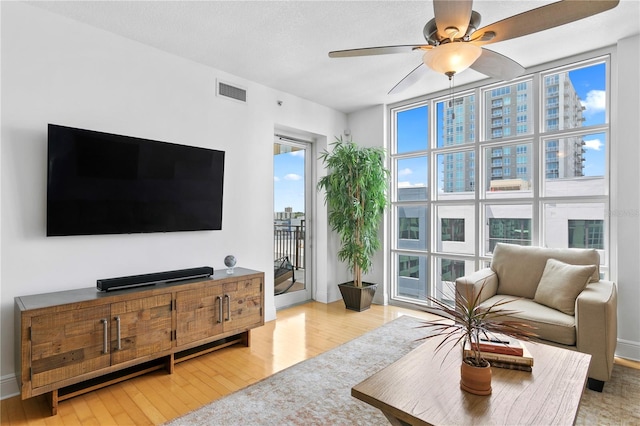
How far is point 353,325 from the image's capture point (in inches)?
148

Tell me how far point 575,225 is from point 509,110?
1356 millimetres

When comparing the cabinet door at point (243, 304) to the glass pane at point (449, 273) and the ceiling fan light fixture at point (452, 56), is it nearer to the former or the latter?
the glass pane at point (449, 273)

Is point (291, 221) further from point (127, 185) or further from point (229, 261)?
point (127, 185)

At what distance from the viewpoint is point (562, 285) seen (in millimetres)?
2723

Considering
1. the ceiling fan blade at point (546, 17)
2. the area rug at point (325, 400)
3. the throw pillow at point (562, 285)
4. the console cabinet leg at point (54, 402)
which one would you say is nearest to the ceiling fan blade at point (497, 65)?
the ceiling fan blade at point (546, 17)

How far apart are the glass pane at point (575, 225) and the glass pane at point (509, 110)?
2.83ft

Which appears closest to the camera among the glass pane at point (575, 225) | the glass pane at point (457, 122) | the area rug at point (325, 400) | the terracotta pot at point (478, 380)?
the terracotta pot at point (478, 380)

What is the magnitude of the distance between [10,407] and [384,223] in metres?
3.91

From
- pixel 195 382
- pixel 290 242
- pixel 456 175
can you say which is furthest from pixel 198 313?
pixel 456 175

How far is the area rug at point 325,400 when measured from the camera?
6.70 ft

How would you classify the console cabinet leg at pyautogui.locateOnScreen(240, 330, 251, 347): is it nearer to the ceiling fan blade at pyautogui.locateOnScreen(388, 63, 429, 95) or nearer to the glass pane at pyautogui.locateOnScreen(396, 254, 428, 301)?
the glass pane at pyautogui.locateOnScreen(396, 254, 428, 301)

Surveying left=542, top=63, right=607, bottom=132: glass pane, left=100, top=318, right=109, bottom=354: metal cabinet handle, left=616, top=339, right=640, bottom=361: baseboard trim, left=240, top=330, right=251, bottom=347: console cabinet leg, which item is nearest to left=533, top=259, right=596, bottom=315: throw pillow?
left=616, top=339, right=640, bottom=361: baseboard trim

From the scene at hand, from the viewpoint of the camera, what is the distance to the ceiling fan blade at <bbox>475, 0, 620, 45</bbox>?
61.4 inches

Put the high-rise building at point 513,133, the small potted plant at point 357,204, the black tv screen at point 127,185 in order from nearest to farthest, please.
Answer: the black tv screen at point 127,185 < the high-rise building at point 513,133 < the small potted plant at point 357,204
